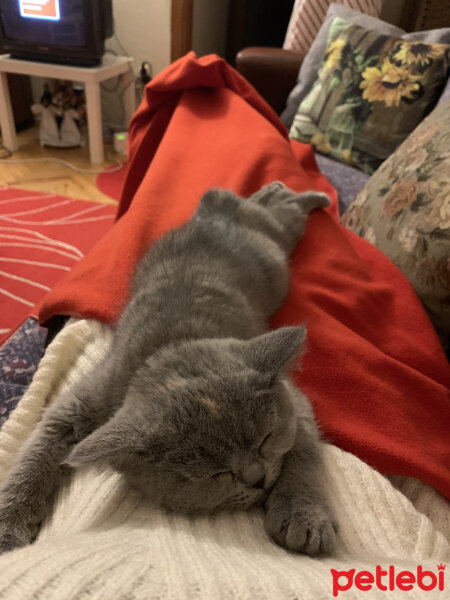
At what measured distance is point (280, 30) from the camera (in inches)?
138

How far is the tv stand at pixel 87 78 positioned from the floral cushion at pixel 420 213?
6.70 ft

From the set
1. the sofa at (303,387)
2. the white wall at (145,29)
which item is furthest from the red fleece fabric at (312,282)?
the white wall at (145,29)

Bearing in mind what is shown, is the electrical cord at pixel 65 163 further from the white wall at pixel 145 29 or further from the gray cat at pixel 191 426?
the gray cat at pixel 191 426

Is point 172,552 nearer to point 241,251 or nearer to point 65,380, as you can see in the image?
point 65,380

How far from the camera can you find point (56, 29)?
2717mm

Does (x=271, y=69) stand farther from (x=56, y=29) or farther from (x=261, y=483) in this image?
(x=261, y=483)

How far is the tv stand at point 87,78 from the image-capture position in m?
2.70

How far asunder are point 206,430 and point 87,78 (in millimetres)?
2640

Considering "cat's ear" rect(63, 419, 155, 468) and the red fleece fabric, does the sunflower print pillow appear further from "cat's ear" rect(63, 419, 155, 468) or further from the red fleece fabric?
"cat's ear" rect(63, 419, 155, 468)

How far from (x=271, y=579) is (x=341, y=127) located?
1.73 m

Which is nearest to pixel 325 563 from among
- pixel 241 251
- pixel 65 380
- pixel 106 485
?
pixel 106 485

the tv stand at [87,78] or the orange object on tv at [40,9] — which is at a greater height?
the orange object on tv at [40,9]

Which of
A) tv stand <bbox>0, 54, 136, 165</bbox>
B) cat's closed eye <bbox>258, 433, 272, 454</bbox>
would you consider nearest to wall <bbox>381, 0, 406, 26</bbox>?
tv stand <bbox>0, 54, 136, 165</bbox>

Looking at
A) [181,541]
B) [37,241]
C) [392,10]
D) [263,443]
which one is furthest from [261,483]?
[392,10]
